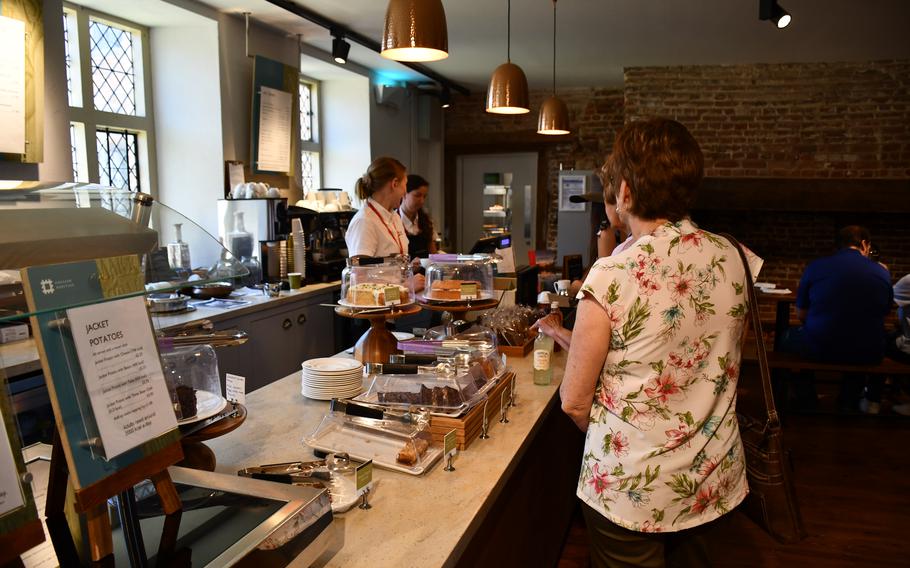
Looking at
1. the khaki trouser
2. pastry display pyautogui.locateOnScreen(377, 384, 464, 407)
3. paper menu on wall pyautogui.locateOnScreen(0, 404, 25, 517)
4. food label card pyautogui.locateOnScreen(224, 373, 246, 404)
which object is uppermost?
paper menu on wall pyautogui.locateOnScreen(0, 404, 25, 517)

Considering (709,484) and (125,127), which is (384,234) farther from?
Result: (709,484)

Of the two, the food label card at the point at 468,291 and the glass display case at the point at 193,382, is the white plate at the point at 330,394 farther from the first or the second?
the food label card at the point at 468,291

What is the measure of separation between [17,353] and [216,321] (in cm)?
121

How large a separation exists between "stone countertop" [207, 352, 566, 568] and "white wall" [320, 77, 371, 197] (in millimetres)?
5582

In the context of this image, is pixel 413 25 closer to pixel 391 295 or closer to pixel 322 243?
pixel 391 295

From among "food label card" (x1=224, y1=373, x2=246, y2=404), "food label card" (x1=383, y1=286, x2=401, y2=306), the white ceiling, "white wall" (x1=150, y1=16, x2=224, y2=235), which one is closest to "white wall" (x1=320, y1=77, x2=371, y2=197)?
the white ceiling

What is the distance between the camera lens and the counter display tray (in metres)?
1.62

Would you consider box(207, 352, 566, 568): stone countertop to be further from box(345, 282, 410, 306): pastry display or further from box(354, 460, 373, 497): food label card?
box(345, 282, 410, 306): pastry display

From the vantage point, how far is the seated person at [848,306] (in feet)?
14.8

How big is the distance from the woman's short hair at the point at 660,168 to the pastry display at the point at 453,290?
132cm

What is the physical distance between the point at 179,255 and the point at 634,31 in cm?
562

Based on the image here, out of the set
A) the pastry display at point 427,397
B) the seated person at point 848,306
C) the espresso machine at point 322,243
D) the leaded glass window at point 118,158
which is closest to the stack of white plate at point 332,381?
the pastry display at point 427,397

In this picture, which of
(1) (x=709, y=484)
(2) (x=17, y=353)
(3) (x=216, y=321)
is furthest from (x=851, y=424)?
(2) (x=17, y=353)

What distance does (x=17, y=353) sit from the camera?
2.64 meters
